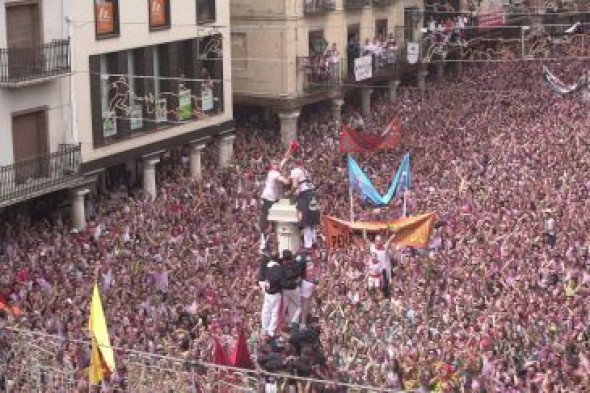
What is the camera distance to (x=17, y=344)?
21203mm

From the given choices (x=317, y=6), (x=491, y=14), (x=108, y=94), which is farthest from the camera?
(x=491, y=14)

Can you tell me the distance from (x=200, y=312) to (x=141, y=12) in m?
14.5

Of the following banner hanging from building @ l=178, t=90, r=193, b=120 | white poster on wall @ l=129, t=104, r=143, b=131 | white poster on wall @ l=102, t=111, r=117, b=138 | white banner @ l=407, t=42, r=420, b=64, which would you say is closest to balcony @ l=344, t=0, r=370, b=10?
white banner @ l=407, t=42, r=420, b=64

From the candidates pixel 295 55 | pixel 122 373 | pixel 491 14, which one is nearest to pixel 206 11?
pixel 295 55

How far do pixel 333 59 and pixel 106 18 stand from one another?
13.5 meters

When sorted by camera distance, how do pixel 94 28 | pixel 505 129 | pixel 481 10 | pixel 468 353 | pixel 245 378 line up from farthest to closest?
pixel 481 10
pixel 505 129
pixel 94 28
pixel 468 353
pixel 245 378

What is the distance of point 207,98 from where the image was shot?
41094 millimetres

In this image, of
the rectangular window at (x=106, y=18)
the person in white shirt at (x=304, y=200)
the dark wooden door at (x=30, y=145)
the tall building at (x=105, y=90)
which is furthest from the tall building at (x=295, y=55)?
the person in white shirt at (x=304, y=200)

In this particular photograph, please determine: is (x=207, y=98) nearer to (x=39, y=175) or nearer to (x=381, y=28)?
(x=39, y=175)

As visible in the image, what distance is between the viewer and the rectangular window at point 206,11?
133 feet

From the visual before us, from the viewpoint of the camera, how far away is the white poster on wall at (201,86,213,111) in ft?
134

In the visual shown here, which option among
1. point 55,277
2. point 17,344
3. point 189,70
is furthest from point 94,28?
point 17,344

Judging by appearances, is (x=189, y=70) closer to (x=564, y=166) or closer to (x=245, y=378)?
(x=564, y=166)

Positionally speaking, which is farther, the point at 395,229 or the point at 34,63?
the point at 34,63
